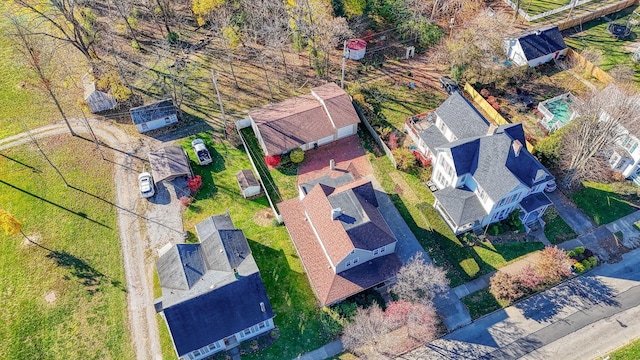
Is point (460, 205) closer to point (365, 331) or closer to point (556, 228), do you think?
point (556, 228)

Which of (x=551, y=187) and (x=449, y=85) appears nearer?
(x=551, y=187)

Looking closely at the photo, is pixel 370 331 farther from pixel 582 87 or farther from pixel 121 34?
pixel 121 34

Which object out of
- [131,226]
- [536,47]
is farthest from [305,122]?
[536,47]

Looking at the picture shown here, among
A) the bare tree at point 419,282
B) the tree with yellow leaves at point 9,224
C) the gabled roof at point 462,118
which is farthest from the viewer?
the gabled roof at point 462,118

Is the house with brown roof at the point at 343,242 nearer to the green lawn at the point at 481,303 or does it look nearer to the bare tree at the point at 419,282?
the bare tree at the point at 419,282

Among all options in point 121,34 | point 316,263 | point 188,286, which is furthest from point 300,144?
point 121,34

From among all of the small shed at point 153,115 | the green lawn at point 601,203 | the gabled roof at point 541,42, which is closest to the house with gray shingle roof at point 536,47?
the gabled roof at point 541,42
